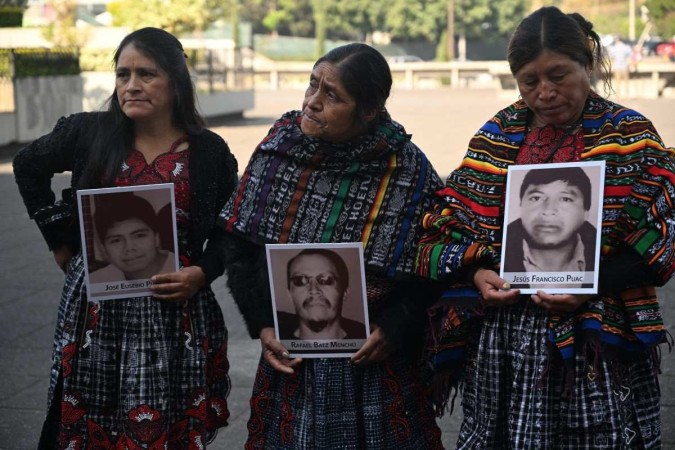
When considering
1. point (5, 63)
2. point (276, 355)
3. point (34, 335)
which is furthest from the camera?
point (5, 63)

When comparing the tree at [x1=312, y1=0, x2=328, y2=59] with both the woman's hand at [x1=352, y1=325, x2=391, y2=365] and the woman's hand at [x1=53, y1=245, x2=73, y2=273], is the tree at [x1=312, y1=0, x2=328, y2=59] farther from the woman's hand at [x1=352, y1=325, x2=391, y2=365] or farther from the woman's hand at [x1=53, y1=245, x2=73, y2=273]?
the woman's hand at [x1=352, y1=325, x2=391, y2=365]

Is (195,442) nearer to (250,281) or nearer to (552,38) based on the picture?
(250,281)

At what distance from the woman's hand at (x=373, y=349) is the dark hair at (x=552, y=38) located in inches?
35.2

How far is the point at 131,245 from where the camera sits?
379 cm

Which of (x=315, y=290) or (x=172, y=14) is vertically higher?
(x=172, y=14)

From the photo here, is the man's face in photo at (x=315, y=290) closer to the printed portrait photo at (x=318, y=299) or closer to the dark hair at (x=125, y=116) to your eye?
the printed portrait photo at (x=318, y=299)

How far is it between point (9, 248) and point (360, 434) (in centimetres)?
717

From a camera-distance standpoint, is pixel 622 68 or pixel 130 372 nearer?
pixel 130 372

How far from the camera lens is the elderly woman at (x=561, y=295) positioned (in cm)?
320

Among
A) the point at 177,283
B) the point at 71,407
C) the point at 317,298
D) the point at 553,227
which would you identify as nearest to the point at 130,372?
the point at 71,407

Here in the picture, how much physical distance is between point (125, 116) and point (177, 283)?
0.62 metres

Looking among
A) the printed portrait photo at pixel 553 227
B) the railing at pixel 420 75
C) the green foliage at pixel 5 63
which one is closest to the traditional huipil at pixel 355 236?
the printed portrait photo at pixel 553 227

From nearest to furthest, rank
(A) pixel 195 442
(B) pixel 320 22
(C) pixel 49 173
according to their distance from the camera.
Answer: (A) pixel 195 442, (C) pixel 49 173, (B) pixel 320 22

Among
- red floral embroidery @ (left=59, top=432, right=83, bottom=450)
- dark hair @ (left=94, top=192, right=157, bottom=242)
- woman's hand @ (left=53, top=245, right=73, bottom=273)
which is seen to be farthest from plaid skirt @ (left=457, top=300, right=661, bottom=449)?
woman's hand @ (left=53, top=245, right=73, bottom=273)
